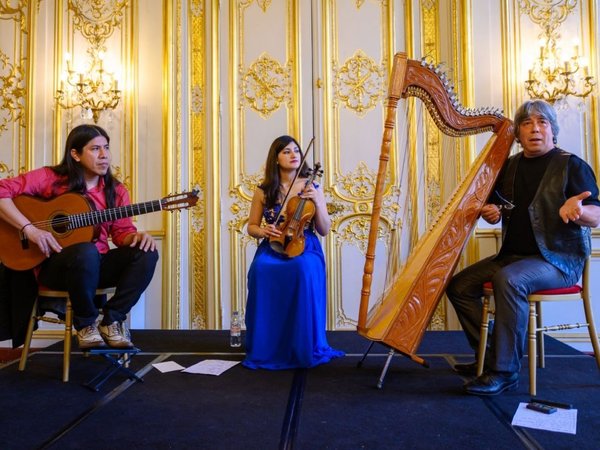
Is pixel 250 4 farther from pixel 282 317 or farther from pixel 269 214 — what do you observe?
pixel 282 317

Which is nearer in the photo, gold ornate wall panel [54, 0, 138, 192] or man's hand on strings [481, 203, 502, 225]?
man's hand on strings [481, 203, 502, 225]

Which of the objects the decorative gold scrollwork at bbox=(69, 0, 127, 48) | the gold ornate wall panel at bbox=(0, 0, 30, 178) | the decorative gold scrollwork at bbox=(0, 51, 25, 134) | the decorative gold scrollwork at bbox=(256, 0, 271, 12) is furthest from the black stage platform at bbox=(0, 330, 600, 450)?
the decorative gold scrollwork at bbox=(256, 0, 271, 12)

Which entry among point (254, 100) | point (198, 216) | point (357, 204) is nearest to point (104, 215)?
point (198, 216)

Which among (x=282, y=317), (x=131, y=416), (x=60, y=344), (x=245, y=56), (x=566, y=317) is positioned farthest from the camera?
(x=245, y=56)

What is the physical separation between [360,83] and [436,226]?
1771mm

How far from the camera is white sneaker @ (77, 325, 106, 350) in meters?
2.27

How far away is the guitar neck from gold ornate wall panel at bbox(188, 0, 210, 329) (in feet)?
5.05

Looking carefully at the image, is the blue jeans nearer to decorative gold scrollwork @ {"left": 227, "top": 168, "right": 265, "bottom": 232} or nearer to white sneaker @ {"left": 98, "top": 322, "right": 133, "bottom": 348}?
white sneaker @ {"left": 98, "top": 322, "right": 133, "bottom": 348}

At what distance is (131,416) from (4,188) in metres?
1.29

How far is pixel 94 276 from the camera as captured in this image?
7.55ft

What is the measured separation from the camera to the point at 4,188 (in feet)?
7.93

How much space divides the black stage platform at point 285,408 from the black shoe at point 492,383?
4 centimetres

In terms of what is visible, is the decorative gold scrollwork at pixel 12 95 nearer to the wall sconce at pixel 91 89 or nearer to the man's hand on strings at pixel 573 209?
the wall sconce at pixel 91 89

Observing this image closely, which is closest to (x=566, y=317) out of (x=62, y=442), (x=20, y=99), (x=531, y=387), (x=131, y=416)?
(x=531, y=387)
